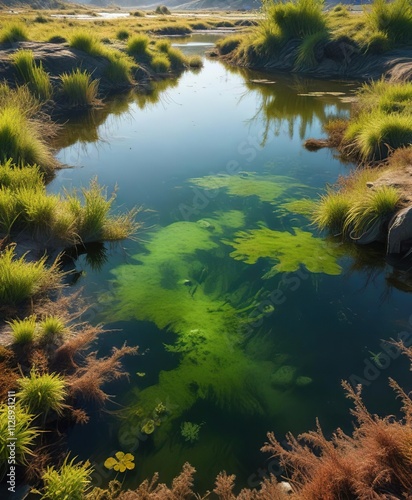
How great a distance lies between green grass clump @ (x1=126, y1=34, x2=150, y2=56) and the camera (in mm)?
16547

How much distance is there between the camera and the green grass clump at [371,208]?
5566 mm

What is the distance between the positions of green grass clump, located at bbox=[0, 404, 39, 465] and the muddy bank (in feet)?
43.9

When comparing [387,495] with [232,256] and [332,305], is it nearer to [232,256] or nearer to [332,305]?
[332,305]

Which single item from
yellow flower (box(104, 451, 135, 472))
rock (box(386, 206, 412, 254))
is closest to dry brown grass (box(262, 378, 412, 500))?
yellow flower (box(104, 451, 135, 472))

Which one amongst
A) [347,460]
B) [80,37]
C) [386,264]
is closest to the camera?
[347,460]

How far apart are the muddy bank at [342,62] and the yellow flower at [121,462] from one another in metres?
13.1

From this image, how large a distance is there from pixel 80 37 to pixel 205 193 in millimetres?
9511

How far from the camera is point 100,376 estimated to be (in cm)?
358

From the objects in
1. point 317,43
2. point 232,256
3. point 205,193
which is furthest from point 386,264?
point 317,43

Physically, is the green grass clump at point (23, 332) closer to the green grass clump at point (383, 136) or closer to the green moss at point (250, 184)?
the green moss at point (250, 184)

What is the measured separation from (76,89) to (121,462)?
10.8 m

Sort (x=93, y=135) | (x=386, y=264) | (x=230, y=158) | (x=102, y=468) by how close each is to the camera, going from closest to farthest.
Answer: (x=102, y=468), (x=386, y=264), (x=230, y=158), (x=93, y=135)

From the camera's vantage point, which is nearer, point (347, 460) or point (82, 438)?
point (347, 460)

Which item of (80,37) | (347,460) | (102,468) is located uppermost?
(80,37)
